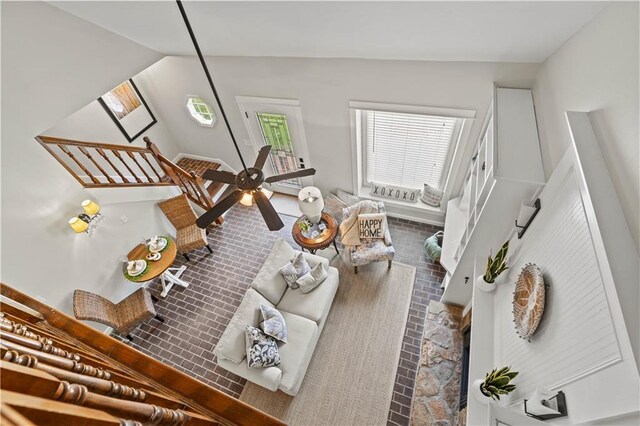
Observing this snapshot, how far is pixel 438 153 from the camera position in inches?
160

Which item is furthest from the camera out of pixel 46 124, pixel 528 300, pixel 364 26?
pixel 46 124

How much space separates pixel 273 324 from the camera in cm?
328

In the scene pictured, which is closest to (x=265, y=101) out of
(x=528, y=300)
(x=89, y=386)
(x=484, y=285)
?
(x=484, y=285)

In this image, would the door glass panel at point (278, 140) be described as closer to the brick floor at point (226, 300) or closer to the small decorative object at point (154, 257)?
the brick floor at point (226, 300)

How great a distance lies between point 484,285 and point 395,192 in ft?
8.13

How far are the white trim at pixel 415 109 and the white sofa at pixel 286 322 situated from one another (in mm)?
2144

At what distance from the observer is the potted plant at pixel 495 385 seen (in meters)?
1.87

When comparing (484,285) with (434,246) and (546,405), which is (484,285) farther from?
(434,246)

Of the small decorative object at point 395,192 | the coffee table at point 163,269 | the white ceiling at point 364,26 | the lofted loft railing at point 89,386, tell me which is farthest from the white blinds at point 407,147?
the lofted loft railing at point 89,386

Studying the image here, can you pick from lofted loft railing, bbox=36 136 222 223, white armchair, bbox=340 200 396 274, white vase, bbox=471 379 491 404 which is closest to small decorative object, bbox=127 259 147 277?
lofted loft railing, bbox=36 136 222 223

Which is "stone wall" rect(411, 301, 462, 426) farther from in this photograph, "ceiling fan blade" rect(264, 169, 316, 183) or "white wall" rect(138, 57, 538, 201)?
"ceiling fan blade" rect(264, 169, 316, 183)

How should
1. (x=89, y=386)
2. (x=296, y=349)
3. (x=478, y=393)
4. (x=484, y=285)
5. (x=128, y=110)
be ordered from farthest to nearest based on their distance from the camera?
1. (x=128, y=110)
2. (x=296, y=349)
3. (x=484, y=285)
4. (x=478, y=393)
5. (x=89, y=386)

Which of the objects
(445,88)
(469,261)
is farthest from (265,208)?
(445,88)

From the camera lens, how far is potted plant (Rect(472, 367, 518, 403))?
1.87 m
